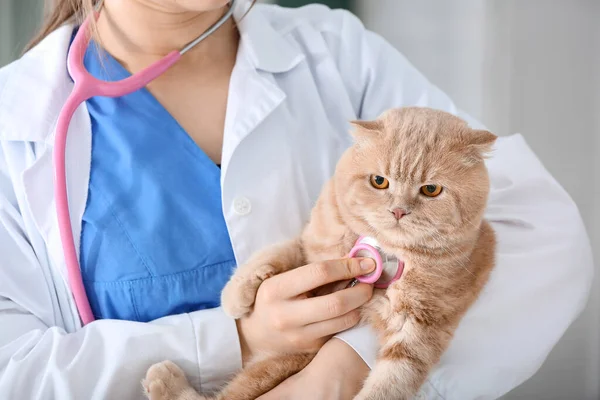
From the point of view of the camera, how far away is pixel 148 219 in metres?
1.04

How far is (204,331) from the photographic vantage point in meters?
1.00

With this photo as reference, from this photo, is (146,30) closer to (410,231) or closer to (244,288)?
(244,288)

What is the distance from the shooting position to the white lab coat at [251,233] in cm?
96

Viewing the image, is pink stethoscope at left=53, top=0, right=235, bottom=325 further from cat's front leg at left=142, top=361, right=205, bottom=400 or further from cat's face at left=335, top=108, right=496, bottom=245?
cat's face at left=335, top=108, right=496, bottom=245

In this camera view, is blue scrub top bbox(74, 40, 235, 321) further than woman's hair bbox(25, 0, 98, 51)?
No

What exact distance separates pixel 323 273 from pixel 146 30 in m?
0.62

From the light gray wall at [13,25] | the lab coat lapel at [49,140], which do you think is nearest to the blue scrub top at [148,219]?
the lab coat lapel at [49,140]

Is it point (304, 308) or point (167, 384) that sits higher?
point (304, 308)

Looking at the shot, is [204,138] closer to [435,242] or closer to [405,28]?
[435,242]

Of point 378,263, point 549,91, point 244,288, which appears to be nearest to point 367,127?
point 378,263

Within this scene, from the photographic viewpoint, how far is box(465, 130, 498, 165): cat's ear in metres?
0.87

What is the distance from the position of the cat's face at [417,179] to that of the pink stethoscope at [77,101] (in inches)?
16.1

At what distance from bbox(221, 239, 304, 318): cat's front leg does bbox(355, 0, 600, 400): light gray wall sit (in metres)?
0.83

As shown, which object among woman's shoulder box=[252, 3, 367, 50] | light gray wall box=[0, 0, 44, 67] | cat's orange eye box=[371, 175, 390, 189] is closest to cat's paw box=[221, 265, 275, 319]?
cat's orange eye box=[371, 175, 390, 189]
